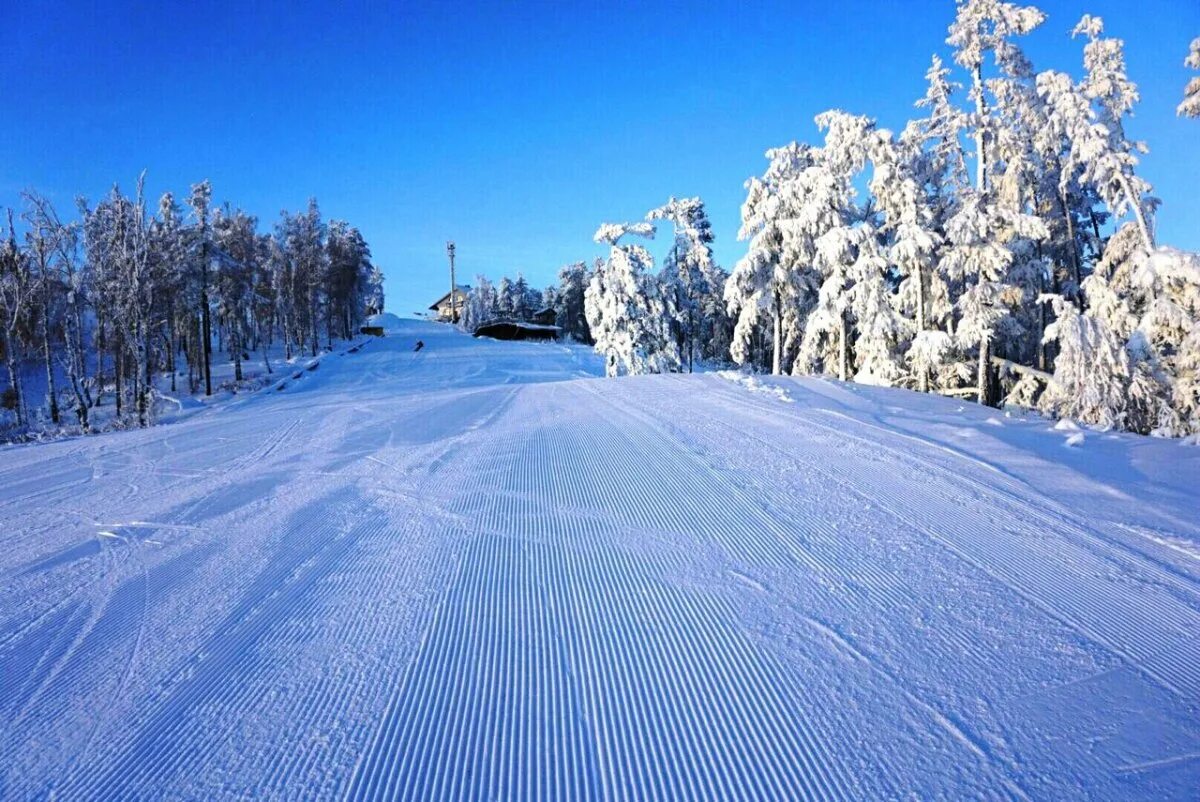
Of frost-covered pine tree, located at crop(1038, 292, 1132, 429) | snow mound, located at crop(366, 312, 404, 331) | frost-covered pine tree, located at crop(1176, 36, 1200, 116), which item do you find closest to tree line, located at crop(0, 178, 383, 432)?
→ frost-covered pine tree, located at crop(1038, 292, 1132, 429)

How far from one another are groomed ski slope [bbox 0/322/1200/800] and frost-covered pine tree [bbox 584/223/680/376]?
2200 centimetres

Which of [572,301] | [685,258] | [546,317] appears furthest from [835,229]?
[546,317]

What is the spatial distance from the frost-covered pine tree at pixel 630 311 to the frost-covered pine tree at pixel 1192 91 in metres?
18.7

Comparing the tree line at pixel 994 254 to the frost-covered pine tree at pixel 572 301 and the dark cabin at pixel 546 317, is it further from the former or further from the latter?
the dark cabin at pixel 546 317

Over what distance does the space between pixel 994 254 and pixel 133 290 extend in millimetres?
28109

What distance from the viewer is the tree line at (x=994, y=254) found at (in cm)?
1373

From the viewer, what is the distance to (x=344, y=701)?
9.57 feet

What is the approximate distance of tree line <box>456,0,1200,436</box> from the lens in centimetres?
1373

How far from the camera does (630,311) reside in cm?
2959

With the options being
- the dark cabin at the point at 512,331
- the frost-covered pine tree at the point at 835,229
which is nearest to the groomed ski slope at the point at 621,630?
the frost-covered pine tree at the point at 835,229

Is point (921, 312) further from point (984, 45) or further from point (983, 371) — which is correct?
point (984, 45)

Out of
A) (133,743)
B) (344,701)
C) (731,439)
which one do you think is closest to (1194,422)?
(731,439)

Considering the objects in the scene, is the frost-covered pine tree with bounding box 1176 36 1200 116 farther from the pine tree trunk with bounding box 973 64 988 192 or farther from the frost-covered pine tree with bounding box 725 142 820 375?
the frost-covered pine tree with bounding box 725 142 820 375

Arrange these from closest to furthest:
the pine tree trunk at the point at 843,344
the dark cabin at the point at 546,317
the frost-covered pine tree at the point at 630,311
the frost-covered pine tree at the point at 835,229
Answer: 1. the frost-covered pine tree at the point at 835,229
2. the pine tree trunk at the point at 843,344
3. the frost-covered pine tree at the point at 630,311
4. the dark cabin at the point at 546,317
